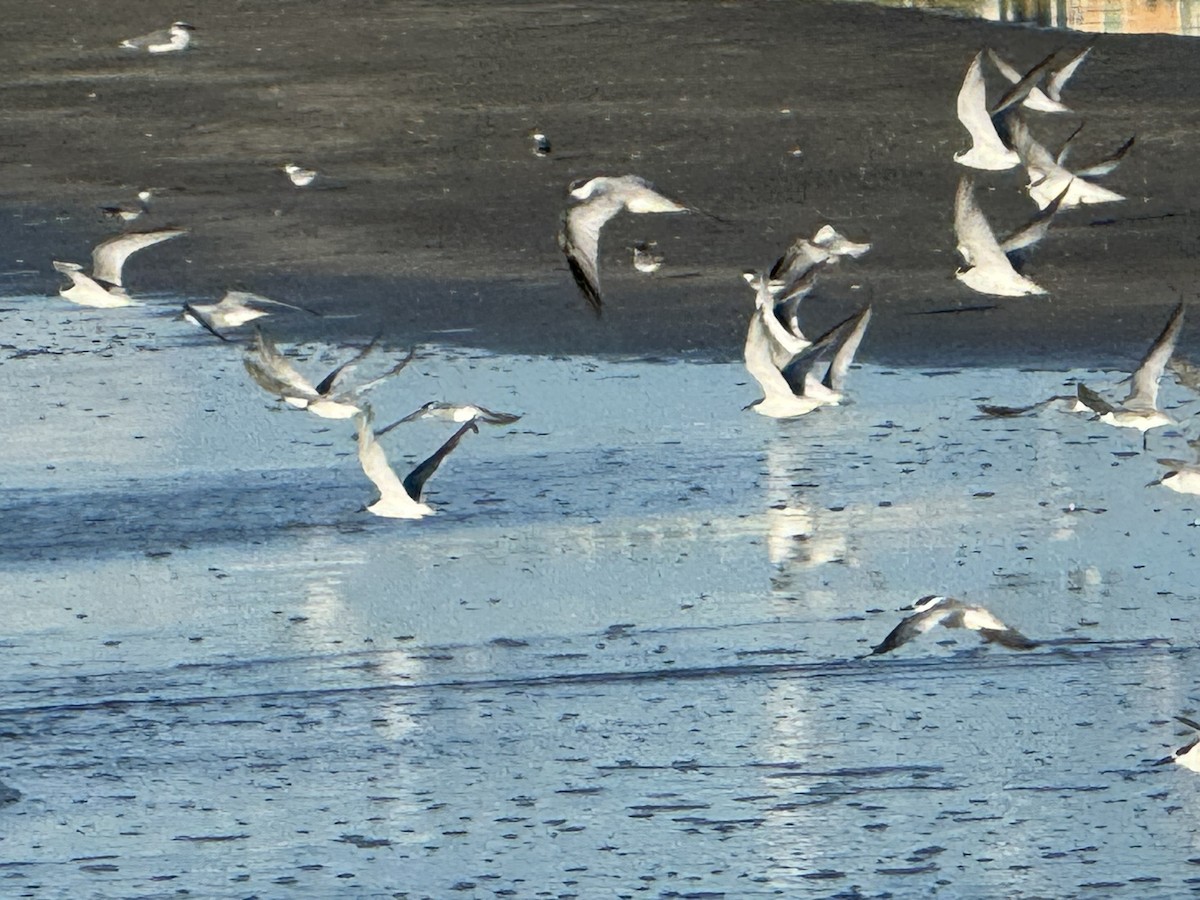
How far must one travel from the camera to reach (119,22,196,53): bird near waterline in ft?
47.8

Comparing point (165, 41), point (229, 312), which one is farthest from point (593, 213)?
point (165, 41)

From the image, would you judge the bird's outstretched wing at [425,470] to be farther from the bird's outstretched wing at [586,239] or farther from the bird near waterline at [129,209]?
the bird near waterline at [129,209]

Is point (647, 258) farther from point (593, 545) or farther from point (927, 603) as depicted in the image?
point (927, 603)

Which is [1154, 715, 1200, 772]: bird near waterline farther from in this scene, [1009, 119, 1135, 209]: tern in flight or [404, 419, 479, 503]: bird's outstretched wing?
[1009, 119, 1135, 209]: tern in flight

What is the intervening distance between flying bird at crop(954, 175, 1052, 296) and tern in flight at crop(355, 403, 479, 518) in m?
2.49

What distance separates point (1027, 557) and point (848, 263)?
3.38 meters

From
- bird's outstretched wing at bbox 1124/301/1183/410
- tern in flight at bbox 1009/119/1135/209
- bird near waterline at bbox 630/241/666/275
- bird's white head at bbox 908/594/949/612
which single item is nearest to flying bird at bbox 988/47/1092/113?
tern in flight at bbox 1009/119/1135/209

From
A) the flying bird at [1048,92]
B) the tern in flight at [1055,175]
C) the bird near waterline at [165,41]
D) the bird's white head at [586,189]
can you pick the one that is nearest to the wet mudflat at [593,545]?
the tern in flight at [1055,175]

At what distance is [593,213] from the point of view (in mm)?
8688

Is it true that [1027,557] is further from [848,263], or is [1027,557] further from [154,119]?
[154,119]

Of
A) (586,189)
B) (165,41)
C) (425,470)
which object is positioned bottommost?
(425,470)

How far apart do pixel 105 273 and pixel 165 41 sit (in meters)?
5.51

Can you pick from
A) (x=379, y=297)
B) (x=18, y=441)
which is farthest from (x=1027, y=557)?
(x=379, y=297)

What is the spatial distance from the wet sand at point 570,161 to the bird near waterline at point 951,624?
261cm
